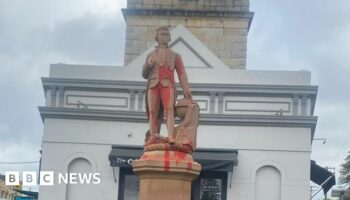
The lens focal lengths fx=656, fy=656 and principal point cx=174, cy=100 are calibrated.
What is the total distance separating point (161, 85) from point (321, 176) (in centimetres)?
1183

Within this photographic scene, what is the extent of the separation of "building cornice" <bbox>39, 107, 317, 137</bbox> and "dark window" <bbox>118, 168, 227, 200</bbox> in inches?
56.8

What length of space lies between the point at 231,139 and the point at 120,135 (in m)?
3.11

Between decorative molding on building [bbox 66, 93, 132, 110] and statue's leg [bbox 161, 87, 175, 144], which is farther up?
decorative molding on building [bbox 66, 93, 132, 110]

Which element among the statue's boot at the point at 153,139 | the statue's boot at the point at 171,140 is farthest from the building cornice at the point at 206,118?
the statue's boot at the point at 171,140

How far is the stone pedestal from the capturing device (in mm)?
9773

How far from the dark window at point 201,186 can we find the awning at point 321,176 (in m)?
3.67

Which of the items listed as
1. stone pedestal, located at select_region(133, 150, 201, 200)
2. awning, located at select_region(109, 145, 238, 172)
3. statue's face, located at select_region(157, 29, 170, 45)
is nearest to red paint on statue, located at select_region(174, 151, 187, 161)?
stone pedestal, located at select_region(133, 150, 201, 200)

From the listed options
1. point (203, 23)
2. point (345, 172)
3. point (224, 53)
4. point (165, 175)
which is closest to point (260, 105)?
point (224, 53)

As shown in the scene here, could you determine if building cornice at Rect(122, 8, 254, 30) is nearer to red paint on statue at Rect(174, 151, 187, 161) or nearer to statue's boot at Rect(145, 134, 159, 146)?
statue's boot at Rect(145, 134, 159, 146)

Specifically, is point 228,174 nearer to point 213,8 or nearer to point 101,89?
point 101,89

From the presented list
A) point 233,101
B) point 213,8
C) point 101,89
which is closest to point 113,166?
point 101,89

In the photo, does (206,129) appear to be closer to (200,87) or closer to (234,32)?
(200,87)

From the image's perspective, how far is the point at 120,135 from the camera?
1844 centimetres

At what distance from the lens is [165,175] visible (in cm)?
983
